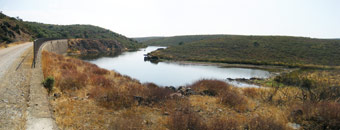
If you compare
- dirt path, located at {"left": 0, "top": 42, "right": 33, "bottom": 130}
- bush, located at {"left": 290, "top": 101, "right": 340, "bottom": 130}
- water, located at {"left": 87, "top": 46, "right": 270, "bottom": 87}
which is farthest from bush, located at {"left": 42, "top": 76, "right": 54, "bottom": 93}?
water, located at {"left": 87, "top": 46, "right": 270, "bottom": 87}

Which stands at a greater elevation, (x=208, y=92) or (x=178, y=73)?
(x=208, y=92)

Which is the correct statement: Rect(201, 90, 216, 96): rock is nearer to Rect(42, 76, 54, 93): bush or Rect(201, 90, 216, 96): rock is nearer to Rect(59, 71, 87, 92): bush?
Rect(59, 71, 87, 92): bush

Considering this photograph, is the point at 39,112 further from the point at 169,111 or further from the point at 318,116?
the point at 318,116

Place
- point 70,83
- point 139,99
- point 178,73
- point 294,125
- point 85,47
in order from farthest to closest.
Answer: point 85,47 < point 178,73 < point 70,83 < point 139,99 < point 294,125

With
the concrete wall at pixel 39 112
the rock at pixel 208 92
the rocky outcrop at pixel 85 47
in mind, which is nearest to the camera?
the concrete wall at pixel 39 112

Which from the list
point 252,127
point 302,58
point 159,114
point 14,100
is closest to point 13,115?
point 14,100

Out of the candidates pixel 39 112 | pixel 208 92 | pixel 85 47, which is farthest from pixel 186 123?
pixel 85 47

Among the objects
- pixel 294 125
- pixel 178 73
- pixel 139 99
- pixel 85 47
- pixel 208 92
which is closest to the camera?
pixel 294 125

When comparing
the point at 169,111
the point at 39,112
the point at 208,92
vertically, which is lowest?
the point at 208,92

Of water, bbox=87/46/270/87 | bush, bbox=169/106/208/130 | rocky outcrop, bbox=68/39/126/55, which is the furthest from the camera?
rocky outcrop, bbox=68/39/126/55

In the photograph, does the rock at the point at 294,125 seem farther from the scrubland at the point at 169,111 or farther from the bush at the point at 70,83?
the bush at the point at 70,83

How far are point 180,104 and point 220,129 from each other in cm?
297

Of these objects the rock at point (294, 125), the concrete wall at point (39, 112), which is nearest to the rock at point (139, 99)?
the concrete wall at point (39, 112)

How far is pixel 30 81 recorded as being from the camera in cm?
850
